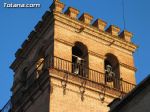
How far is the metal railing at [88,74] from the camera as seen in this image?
21.4m

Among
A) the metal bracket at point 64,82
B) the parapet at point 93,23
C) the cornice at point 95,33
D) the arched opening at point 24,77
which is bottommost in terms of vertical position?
the metal bracket at point 64,82

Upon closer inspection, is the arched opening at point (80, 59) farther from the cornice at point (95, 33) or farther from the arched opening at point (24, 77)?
the arched opening at point (24, 77)

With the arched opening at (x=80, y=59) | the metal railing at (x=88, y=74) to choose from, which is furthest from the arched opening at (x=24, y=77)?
the metal railing at (x=88, y=74)

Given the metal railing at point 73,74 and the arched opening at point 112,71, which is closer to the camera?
the metal railing at point 73,74

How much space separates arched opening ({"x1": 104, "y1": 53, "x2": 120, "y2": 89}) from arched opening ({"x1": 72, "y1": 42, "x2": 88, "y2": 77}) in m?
1.17

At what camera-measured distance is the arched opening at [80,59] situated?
22.2 metres

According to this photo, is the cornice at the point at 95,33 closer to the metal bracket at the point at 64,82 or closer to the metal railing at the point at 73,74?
the metal railing at the point at 73,74

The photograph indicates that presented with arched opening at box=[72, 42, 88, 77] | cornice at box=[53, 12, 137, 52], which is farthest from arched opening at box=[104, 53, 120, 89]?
arched opening at box=[72, 42, 88, 77]

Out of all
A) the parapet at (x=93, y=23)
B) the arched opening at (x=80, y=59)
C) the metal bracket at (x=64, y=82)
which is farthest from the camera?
the parapet at (x=93, y=23)

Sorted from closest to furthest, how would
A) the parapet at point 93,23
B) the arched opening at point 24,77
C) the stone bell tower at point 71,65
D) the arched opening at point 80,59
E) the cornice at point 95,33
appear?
the stone bell tower at point 71,65 < the arched opening at point 80,59 < the cornice at point 95,33 < the parapet at point 93,23 < the arched opening at point 24,77

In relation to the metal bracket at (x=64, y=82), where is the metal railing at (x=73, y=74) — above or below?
above

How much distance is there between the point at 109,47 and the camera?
24.0 meters

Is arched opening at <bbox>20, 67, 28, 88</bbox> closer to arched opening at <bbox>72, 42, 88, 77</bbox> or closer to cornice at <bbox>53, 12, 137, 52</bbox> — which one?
arched opening at <bbox>72, 42, 88, 77</bbox>

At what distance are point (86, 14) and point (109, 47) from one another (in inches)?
76.1
